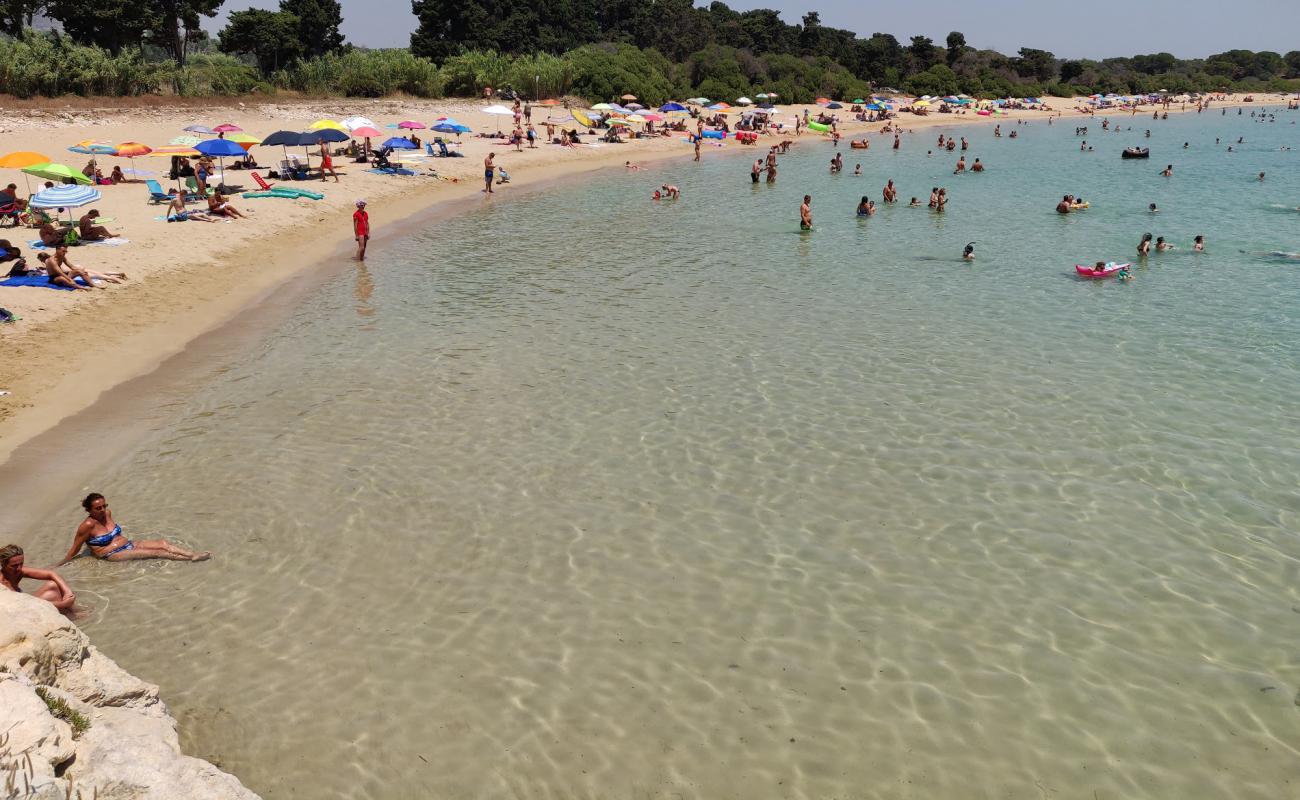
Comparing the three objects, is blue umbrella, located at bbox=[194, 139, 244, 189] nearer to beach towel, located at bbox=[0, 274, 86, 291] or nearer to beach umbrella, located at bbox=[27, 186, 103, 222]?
beach umbrella, located at bbox=[27, 186, 103, 222]

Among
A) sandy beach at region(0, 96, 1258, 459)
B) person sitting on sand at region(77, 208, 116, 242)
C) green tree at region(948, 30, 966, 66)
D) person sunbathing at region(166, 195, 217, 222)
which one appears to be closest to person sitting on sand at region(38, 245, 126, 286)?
sandy beach at region(0, 96, 1258, 459)

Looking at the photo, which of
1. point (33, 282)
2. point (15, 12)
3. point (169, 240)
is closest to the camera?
point (33, 282)

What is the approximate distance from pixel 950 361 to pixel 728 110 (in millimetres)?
48845

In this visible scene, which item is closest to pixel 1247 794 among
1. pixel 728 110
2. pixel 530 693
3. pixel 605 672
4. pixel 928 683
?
pixel 928 683

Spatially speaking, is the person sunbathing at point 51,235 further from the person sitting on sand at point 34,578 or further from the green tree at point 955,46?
the green tree at point 955,46

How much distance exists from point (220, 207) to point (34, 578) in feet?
61.7

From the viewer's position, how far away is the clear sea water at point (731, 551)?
637 centimetres

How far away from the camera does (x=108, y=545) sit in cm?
849

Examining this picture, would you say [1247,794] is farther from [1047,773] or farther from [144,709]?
[144,709]

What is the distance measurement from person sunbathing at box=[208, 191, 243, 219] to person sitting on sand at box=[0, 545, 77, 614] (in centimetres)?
1871

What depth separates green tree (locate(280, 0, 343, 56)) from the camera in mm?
67625

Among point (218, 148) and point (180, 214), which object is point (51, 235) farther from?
point (218, 148)

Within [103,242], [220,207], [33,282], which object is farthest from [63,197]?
[220,207]

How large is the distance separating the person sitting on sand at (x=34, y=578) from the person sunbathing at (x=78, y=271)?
11.3m
